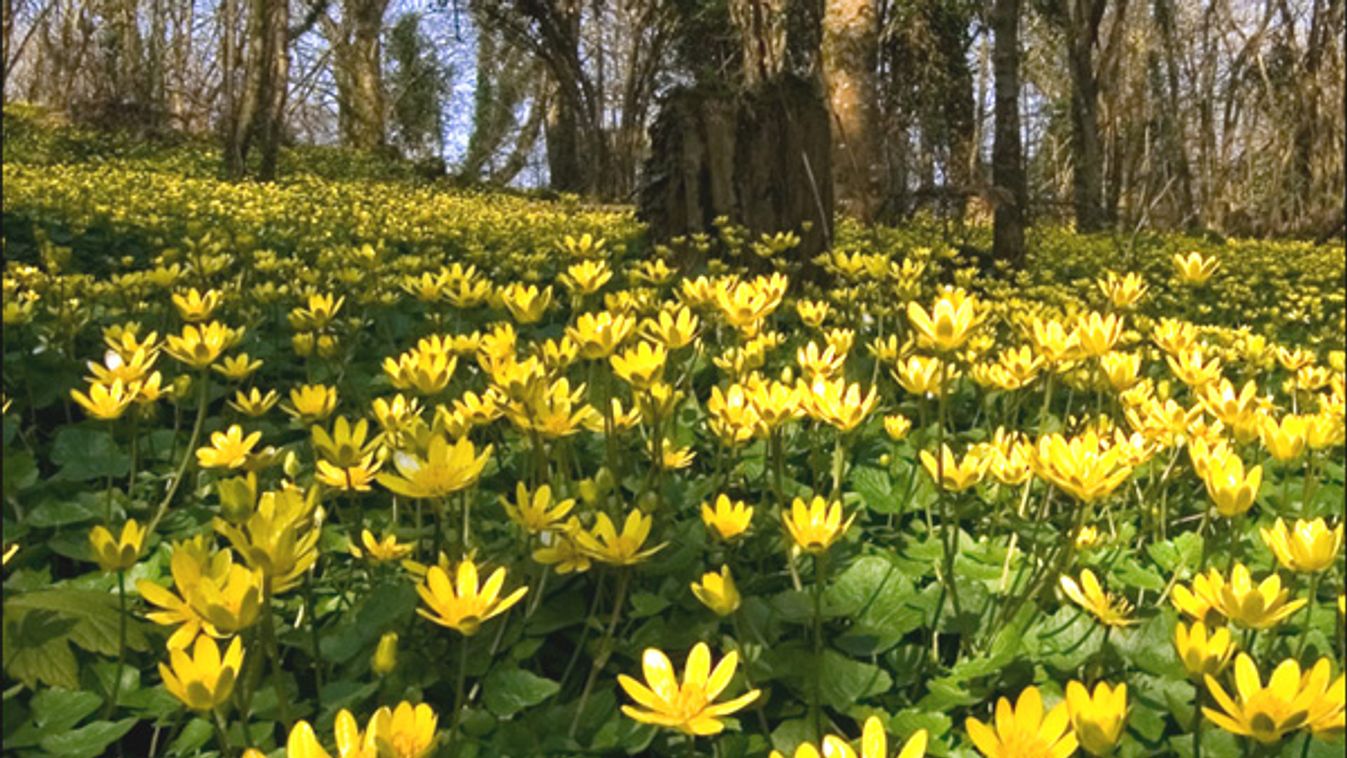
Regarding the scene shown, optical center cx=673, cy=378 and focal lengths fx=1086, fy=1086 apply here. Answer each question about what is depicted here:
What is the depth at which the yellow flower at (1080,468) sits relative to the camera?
131cm

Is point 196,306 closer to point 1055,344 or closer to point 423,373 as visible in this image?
point 423,373

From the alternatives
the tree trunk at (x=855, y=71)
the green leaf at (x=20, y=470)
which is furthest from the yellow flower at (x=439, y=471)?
the tree trunk at (x=855, y=71)

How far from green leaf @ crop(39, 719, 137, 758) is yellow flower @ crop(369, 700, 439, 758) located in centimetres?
57

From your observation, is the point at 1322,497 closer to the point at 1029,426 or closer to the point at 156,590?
the point at 1029,426

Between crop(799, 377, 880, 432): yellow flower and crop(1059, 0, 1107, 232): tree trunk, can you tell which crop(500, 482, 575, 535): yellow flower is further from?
crop(1059, 0, 1107, 232): tree trunk

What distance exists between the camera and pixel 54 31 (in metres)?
21.8

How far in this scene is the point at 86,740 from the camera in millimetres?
1301

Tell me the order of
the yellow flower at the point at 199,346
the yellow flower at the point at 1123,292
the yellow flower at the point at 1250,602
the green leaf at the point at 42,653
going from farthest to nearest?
the yellow flower at the point at 1123,292
the yellow flower at the point at 199,346
the green leaf at the point at 42,653
the yellow flower at the point at 1250,602

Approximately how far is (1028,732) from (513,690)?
0.70 meters

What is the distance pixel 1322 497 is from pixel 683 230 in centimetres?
355

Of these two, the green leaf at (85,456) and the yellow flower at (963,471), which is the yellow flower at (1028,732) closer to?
the yellow flower at (963,471)

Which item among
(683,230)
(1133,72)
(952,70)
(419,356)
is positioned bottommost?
(419,356)

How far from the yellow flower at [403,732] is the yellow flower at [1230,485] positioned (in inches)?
39.2

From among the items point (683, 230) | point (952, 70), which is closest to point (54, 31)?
point (952, 70)
